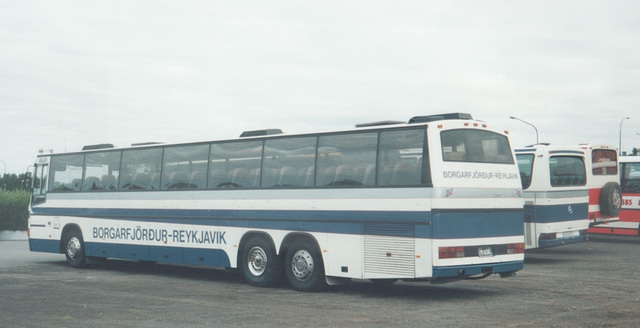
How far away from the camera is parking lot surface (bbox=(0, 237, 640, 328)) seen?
35.9 ft

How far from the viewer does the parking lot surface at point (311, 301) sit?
10.9 metres

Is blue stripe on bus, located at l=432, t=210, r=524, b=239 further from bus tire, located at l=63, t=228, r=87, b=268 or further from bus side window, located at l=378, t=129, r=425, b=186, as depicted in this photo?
bus tire, located at l=63, t=228, r=87, b=268

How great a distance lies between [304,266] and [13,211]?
30.5 metres

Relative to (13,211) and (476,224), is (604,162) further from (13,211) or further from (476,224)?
(13,211)

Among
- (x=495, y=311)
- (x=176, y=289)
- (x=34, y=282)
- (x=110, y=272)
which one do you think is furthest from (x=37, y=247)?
(x=495, y=311)

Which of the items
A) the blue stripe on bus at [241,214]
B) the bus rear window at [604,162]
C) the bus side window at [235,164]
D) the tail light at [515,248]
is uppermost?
the bus rear window at [604,162]

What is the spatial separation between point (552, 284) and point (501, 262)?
220 cm

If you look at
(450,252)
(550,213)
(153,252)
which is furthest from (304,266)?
(550,213)

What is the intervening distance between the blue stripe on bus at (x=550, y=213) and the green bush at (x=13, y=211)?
→ 2928 cm

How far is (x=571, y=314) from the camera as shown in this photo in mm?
11438

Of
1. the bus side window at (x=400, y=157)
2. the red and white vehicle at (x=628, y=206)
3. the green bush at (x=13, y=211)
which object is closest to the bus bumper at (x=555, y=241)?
the red and white vehicle at (x=628, y=206)

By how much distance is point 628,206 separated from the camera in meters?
27.4

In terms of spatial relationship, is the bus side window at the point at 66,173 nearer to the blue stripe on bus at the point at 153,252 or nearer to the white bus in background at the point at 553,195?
the blue stripe on bus at the point at 153,252

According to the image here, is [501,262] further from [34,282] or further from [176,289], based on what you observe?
[34,282]
